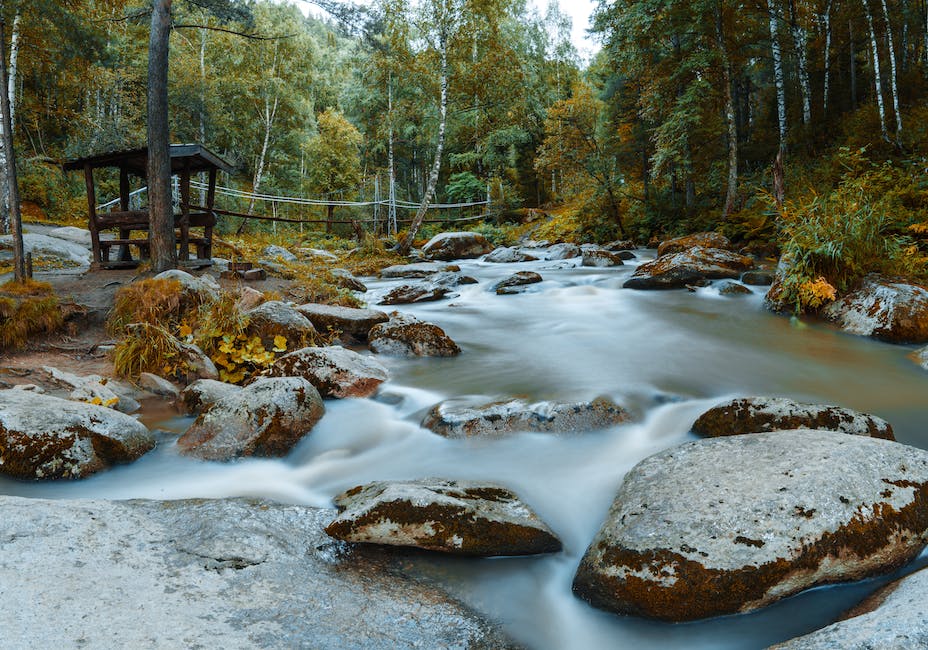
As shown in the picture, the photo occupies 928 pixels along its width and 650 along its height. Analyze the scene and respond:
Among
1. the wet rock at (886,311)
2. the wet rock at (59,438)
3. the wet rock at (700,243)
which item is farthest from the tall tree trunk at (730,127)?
the wet rock at (59,438)

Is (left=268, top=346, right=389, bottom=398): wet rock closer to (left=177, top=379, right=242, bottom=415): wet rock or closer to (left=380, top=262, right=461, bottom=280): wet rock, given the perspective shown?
(left=177, top=379, right=242, bottom=415): wet rock

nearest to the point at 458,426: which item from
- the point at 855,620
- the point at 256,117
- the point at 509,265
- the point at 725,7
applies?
the point at 855,620

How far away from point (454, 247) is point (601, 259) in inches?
241

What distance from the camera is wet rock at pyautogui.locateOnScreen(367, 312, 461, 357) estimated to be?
20.5 feet

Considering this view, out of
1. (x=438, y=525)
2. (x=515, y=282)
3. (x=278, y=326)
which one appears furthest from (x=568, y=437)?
(x=515, y=282)

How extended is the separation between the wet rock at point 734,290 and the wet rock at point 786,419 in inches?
223

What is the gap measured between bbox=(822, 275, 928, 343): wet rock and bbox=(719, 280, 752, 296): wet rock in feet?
5.94

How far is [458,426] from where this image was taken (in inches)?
158

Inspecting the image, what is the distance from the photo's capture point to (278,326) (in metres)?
6.22

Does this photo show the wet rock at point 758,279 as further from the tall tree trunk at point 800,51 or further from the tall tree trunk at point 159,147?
the tall tree trunk at point 800,51

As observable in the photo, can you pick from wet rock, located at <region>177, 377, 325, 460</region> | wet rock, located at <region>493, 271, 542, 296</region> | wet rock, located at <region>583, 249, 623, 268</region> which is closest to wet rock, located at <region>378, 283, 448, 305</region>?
wet rock, located at <region>493, 271, 542, 296</region>

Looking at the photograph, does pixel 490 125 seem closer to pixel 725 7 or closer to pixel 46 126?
pixel 725 7

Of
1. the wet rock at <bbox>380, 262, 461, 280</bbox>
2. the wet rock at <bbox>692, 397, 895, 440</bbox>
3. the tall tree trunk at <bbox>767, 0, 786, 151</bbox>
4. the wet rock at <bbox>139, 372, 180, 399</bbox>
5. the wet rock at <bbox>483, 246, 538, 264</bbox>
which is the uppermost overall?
the tall tree trunk at <bbox>767, 0, 786, 151</bbox>

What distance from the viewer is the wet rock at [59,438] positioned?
3072 millimetres
